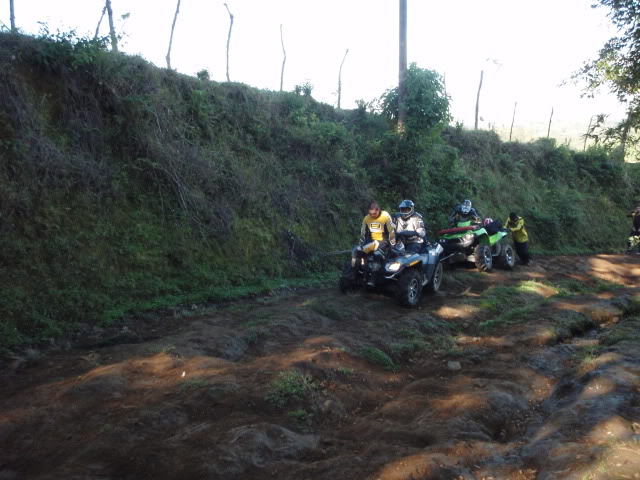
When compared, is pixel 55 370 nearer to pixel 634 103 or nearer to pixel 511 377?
pixel 511 377

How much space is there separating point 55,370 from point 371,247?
5815 mm

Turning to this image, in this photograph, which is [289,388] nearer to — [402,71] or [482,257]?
[482,257]

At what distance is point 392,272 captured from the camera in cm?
979

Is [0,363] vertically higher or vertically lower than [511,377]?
lower

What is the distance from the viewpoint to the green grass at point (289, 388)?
16.5ft

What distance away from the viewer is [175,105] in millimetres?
13734

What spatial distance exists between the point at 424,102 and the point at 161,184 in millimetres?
10726

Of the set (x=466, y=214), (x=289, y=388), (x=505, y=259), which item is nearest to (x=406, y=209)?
(x=466, y=214)

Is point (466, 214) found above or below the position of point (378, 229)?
above

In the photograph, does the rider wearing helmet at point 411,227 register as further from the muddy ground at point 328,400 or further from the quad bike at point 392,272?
the muddy ground at point 328,400

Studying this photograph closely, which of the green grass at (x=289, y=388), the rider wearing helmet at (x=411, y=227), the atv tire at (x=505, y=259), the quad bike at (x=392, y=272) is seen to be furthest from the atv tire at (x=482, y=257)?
the green grass at (x=289, y=388)

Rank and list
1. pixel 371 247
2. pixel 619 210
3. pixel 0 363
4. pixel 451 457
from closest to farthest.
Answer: pixel 451 457 → pixel 0 363 → pixel 371 247 → pixel 619 210

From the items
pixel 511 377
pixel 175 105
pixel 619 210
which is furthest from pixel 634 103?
pixel 619 210

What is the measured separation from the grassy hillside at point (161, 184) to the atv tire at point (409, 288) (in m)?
3.34
